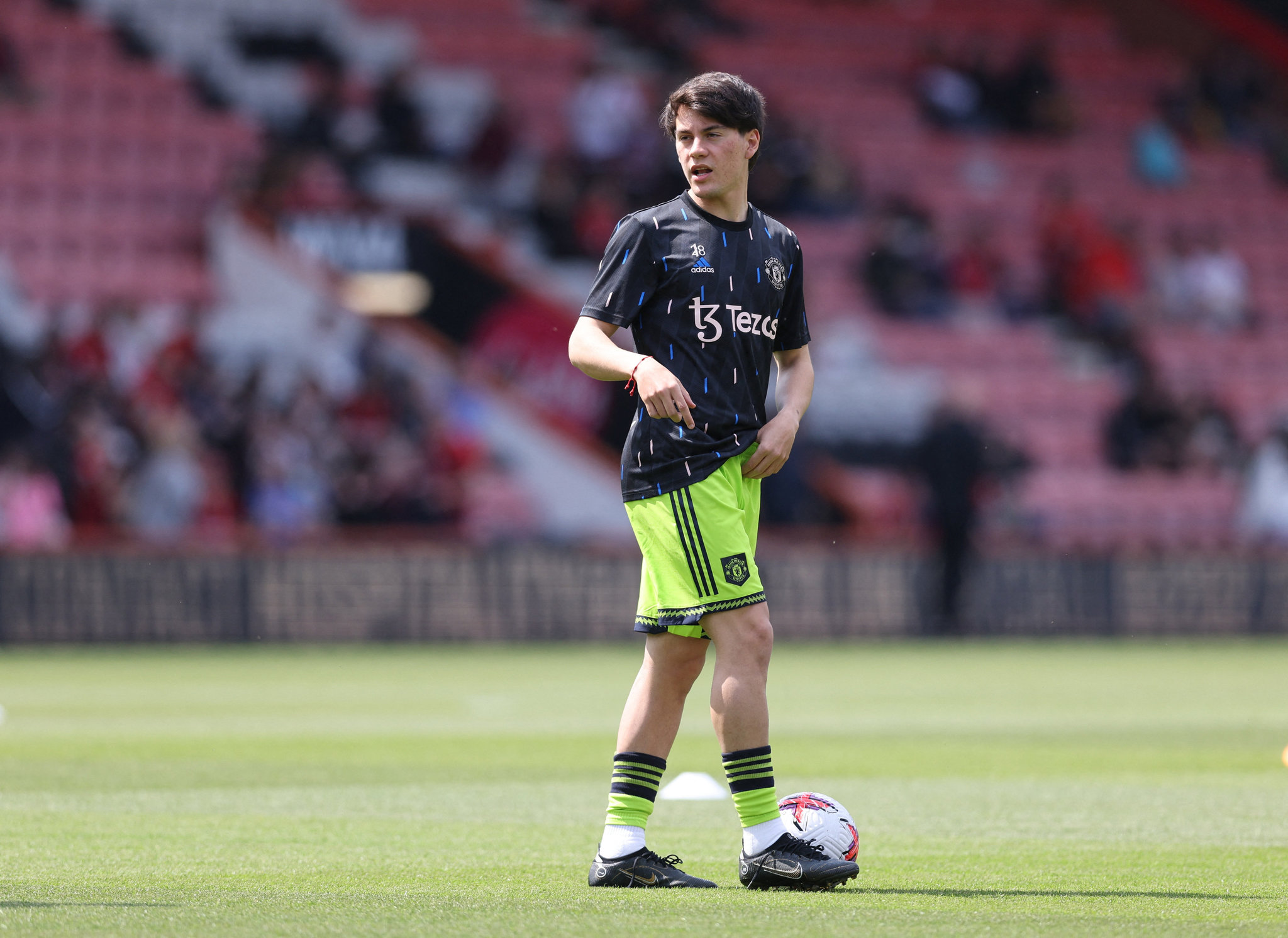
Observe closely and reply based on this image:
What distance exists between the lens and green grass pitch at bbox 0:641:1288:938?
514 centimetres

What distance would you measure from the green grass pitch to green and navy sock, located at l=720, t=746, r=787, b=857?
0.17 m

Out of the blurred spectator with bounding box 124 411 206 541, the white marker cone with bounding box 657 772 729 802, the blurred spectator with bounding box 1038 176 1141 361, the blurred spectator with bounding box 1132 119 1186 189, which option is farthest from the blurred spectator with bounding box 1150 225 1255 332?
the white marker cone with bounding box 657 772 729 802

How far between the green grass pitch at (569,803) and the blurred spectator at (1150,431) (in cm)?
764

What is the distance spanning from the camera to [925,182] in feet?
90.7

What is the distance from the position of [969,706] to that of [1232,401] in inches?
512

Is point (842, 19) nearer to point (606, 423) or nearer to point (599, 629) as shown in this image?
point (606, 423)

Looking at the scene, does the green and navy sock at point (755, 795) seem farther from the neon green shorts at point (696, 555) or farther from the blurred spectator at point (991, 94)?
the blurred spectator at point (991, 94)

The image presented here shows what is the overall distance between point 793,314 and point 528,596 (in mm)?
14763

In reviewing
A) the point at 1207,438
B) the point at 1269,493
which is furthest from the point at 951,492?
the point at 1207,438

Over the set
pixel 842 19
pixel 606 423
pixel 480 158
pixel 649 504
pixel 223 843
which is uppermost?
pixel 842 19

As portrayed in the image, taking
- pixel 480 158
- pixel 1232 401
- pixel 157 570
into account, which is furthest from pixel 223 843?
pixel 1232 401

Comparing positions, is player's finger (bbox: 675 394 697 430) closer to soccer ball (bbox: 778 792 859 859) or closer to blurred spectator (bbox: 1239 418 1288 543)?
soccer ball (bbox: 778 792 859 859)

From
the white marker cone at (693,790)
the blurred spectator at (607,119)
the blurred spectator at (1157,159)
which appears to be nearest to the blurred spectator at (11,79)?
the blurred spectator at (607,119)

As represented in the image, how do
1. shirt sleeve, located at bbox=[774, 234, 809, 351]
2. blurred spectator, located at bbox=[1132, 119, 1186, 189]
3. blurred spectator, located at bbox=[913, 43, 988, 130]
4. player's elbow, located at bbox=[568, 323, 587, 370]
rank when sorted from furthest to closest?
blurred spectator, located at bbox=[1132, 119, 1186, 189]
blurred spectator, located at bbox=[913, 43, 988, 130]
shirt sleeve, located at bbox=[774, 234, 809, 351]
player's elbow, located at bbox=[568, 323, 587, 370]
